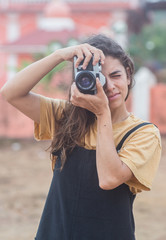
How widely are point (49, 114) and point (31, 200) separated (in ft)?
13.3

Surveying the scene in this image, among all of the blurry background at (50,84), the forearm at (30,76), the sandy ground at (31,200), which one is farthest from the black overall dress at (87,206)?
the sandy ground at (31,200)

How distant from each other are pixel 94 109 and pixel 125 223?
0.46 m

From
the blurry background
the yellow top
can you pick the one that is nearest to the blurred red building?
the blurry background

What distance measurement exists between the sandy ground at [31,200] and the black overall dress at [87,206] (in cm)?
271

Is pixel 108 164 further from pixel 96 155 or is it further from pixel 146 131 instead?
pixel 146 131

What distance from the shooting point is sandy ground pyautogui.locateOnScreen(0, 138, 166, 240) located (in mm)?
4670

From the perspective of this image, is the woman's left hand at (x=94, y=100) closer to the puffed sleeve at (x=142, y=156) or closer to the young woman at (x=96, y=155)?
the young woman at (x=96, y=155)

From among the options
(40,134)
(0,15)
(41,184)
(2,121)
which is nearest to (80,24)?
(0,15)

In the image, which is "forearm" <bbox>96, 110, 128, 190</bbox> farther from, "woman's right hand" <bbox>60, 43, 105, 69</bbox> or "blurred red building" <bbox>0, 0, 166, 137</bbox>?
"blurred red building" <bbox>0, 0, 166, 137</bbox>

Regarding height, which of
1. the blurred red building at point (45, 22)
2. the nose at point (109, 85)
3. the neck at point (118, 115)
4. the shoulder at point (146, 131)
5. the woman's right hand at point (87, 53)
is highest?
the blurred red building at point (45, 22)

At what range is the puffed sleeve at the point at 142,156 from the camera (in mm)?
1705

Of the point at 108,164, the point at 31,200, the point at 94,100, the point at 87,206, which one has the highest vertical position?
the point at 94,100

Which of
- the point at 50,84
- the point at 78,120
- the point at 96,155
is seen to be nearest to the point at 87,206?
the point at 96,155

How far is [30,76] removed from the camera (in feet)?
6.17
